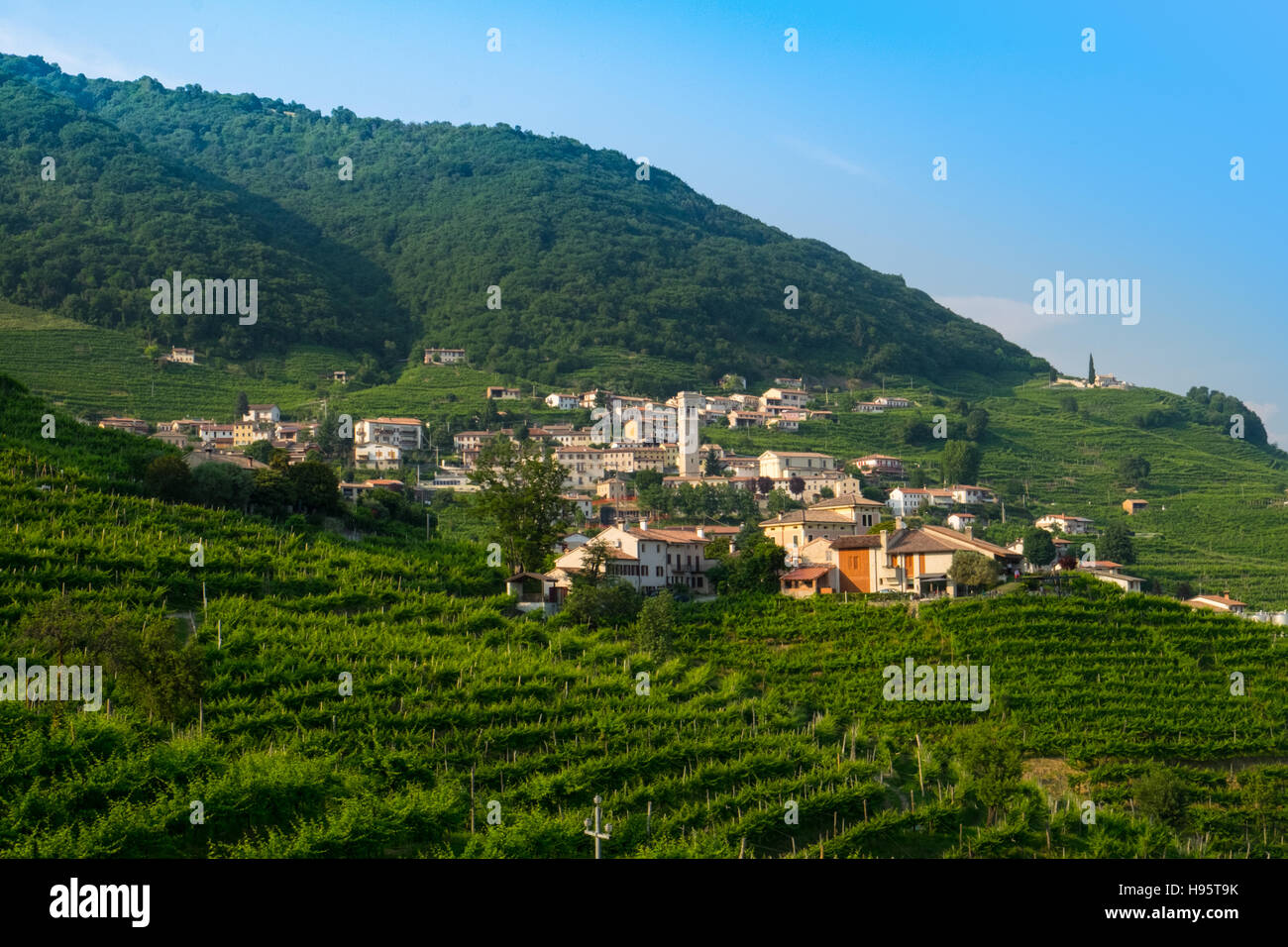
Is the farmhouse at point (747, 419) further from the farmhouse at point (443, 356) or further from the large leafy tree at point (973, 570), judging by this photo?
the large leafy tree at point (973, 570)

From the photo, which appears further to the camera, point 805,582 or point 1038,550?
point 1038,550

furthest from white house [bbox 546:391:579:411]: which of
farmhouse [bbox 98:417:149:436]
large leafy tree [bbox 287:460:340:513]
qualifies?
large leafy tree [bbox 287:460:340:513]

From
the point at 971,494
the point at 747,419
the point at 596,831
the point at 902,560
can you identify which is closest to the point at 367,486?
the point at 902,560

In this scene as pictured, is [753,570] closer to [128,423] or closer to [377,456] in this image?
[377,456]

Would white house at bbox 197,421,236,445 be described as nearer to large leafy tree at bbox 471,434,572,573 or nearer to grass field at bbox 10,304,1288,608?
grass field at bbox 10,304,1288,608

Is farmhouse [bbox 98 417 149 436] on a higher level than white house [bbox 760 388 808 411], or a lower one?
lower
